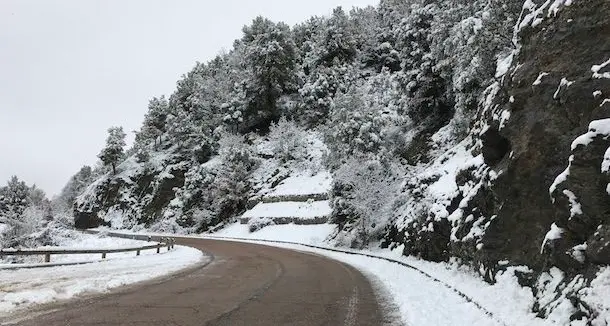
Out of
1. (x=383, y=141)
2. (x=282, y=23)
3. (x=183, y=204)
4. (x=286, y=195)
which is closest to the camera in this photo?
(x=383, y=141)

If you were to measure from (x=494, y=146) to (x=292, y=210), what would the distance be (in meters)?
36.6

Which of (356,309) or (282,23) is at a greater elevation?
(282,23)

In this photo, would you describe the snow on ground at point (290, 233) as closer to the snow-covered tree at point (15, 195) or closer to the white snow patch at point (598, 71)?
the white snow patch at point (598, 71)

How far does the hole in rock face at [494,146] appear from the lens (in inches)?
544

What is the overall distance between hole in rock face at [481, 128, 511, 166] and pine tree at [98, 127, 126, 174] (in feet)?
253

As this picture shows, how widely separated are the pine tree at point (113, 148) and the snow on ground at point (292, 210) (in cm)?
3802

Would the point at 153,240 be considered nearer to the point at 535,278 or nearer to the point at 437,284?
the point at 437,284

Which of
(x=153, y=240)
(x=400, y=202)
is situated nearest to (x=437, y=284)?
(x=400, y=202)

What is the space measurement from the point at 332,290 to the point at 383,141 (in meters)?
21.6

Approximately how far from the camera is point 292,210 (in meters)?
49.7

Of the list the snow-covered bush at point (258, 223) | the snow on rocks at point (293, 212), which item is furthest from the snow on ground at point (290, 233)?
the snow on rocks at point (293, 212)

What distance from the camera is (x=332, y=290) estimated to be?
14.4 meters

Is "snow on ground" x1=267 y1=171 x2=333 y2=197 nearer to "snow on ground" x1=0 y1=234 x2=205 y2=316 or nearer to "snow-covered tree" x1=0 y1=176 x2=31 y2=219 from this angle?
"snow on ground" x1=0 y1=234 x2=205 y2=316

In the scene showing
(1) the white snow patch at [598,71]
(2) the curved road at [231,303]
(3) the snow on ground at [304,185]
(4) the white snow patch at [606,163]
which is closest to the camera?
(4) the white snow patch at [606,163]
